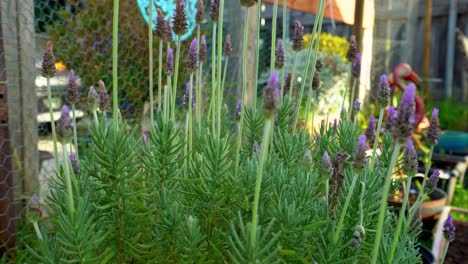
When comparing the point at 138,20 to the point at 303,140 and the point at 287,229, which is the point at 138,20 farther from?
the point at 287,229

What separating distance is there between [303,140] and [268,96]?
1.68ft

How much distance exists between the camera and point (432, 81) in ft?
22.4

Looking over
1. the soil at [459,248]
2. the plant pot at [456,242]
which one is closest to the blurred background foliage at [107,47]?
the plant pot at [456,242]

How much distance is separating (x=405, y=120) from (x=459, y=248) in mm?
2609

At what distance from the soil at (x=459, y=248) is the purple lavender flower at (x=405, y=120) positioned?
229 cm

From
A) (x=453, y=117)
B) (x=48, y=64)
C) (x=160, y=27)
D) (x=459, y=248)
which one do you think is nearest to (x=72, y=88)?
(x=48, y=64)

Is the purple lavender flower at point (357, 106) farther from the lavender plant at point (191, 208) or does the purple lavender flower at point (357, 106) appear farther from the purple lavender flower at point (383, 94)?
the lavender plant at point (191, 208)

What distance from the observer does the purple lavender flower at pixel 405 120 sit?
1.79 feet

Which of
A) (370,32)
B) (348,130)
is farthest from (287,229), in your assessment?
(370,32)

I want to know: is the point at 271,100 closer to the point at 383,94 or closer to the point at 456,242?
the point at 383,94

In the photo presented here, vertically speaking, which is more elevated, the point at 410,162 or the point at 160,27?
the point at 160,27

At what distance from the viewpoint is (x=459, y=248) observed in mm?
2777

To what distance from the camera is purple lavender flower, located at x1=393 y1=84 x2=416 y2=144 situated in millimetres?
544

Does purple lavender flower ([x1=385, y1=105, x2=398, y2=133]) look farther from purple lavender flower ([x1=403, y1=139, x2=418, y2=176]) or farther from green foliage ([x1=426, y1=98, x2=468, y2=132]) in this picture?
green foliage ([x1=426, y1=98, x2=468, y2=132])
